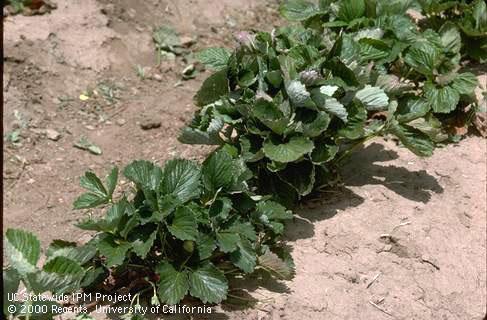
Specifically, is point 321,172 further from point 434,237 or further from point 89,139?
point 89,139

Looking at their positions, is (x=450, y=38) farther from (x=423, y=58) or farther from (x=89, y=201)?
(x=89, y=201)

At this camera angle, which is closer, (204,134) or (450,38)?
(204,134)

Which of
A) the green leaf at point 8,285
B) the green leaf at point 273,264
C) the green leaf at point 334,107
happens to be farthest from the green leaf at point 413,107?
the green leaf at point 8,285

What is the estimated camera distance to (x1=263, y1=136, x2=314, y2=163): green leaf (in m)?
3.51

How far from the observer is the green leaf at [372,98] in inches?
155

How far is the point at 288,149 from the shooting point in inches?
140

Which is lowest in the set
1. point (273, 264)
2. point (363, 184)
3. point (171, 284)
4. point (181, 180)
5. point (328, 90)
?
point (363, 184)

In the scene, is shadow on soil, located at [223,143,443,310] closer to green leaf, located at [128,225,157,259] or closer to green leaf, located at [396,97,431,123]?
green leaf, located at [396,97,431,123]

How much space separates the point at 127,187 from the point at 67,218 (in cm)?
37

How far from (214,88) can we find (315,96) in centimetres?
51

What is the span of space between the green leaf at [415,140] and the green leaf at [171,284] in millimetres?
1474

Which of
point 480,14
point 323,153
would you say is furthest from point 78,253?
point 480,14

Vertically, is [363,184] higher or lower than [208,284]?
lower

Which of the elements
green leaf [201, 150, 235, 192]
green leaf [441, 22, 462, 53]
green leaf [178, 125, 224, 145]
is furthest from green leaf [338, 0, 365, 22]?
green leaf [201, 150, 235, 192]
